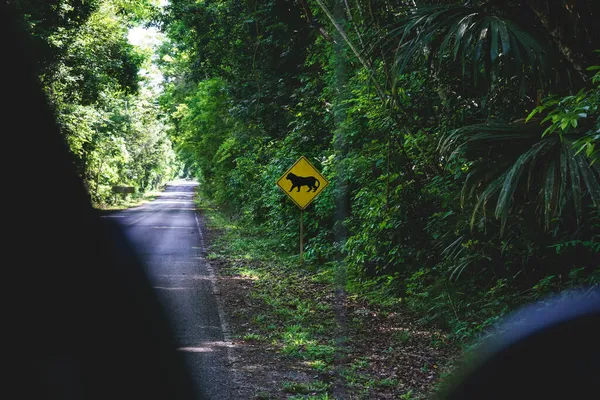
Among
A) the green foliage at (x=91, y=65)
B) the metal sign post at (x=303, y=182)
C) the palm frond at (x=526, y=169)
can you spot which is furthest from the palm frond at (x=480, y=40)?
the green foliage at (x=91, y=65)

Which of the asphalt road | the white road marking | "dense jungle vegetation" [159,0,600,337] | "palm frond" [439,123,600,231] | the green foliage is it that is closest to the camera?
"palm frond" [439,123,600,231]

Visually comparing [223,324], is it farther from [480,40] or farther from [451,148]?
[480,40]

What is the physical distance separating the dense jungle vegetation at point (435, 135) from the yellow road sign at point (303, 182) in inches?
16.8

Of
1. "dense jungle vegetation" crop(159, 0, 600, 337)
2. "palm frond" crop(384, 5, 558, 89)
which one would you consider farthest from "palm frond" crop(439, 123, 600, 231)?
"palm frond" crop(384, 5, 558, 89)

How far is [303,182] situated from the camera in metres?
12.5

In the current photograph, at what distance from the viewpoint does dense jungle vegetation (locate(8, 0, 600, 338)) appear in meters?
5.18

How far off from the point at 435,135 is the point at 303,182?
4837mm

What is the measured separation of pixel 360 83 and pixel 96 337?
951 cm

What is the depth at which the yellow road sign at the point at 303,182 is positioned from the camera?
484 inches

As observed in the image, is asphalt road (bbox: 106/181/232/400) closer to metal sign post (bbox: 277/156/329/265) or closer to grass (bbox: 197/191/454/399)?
grass (bbox: 197/191/454/399)

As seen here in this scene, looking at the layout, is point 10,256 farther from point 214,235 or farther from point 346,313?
point 214,235

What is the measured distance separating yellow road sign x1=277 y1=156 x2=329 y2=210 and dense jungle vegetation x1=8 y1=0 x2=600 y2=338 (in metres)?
0.43

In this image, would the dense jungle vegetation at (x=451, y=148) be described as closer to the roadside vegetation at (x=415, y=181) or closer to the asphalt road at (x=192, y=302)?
the roadside vegetation at (x=415, y=181)

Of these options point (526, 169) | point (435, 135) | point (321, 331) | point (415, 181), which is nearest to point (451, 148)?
point (526, 169)
